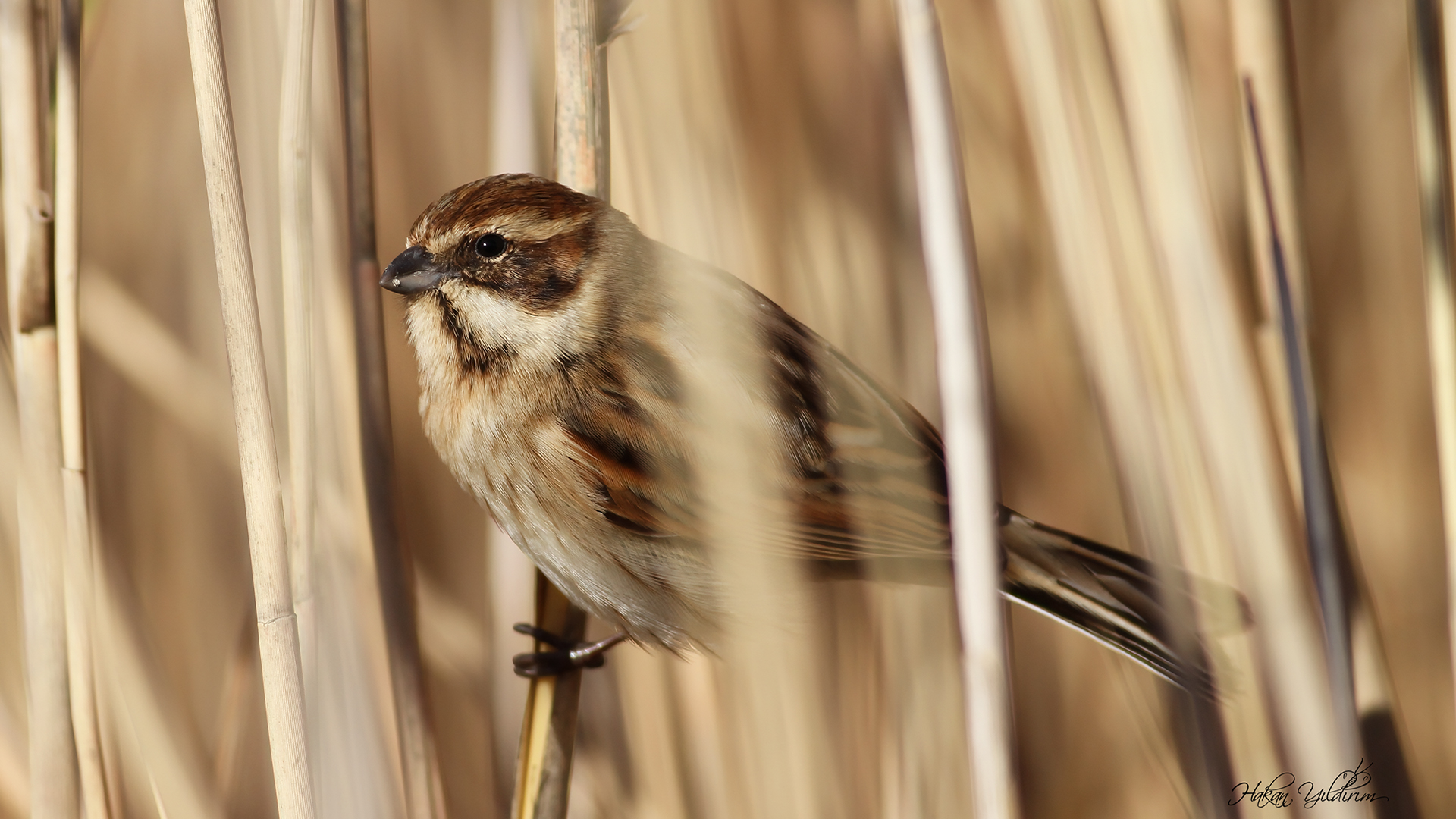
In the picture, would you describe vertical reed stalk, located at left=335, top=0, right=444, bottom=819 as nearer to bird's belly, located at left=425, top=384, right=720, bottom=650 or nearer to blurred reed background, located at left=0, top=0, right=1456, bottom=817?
blurred reed background, located at left=0, top=0, right=1456, bottom=817

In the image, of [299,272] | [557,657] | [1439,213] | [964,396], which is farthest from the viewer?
[557,657]

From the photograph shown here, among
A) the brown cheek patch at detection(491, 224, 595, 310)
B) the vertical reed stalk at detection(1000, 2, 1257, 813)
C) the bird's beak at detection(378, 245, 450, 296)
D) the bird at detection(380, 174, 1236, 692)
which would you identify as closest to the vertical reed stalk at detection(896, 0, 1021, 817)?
the vertical reed stalk at detection(1000, 2, 1257, 813)

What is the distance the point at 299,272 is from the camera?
1.11 meters

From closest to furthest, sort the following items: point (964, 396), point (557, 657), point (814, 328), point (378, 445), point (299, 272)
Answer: point (964, 396) → point (299, 272) → point (378, 445) → point (557, 657) → point (814, 328)

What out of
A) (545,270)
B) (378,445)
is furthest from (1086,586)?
(378,445)

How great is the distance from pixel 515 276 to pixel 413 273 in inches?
5.8

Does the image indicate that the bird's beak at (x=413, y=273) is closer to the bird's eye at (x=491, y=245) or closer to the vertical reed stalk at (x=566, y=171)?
the bird's eye at (x=491, y=245)

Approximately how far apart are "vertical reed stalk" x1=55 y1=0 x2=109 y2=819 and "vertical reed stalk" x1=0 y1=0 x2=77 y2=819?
2 centimetres

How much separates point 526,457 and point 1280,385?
109cm

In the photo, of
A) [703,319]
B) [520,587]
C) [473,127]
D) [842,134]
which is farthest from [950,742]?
[473,127]

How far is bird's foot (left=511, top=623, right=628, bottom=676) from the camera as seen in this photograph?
1433mm

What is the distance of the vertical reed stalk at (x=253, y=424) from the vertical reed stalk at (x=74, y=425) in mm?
242
